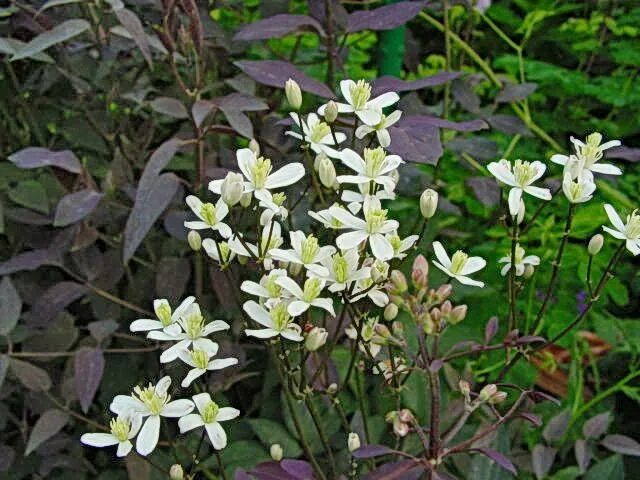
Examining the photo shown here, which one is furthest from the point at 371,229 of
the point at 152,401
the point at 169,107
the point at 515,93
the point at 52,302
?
the point at 515,93

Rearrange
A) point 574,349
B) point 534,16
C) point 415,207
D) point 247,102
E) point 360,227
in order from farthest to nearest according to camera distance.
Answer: point 534,16 < point 415,207 < point 574,349 < point 247,102 < point 360,227

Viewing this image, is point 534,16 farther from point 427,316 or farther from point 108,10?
point 427,316

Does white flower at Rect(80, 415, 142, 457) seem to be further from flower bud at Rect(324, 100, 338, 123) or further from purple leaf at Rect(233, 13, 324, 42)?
purple leaf at Rect(233, 13, 324, 42)

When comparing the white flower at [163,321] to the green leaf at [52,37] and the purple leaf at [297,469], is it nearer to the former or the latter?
the purple leaf at [297,469]

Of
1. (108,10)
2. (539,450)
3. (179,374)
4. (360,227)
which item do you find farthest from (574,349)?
(108,10)

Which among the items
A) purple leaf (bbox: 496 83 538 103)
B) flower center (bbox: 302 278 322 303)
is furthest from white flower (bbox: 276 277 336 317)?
purple leaf (bbox: 496 83 538 103)

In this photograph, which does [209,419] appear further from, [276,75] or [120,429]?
[276,75]
